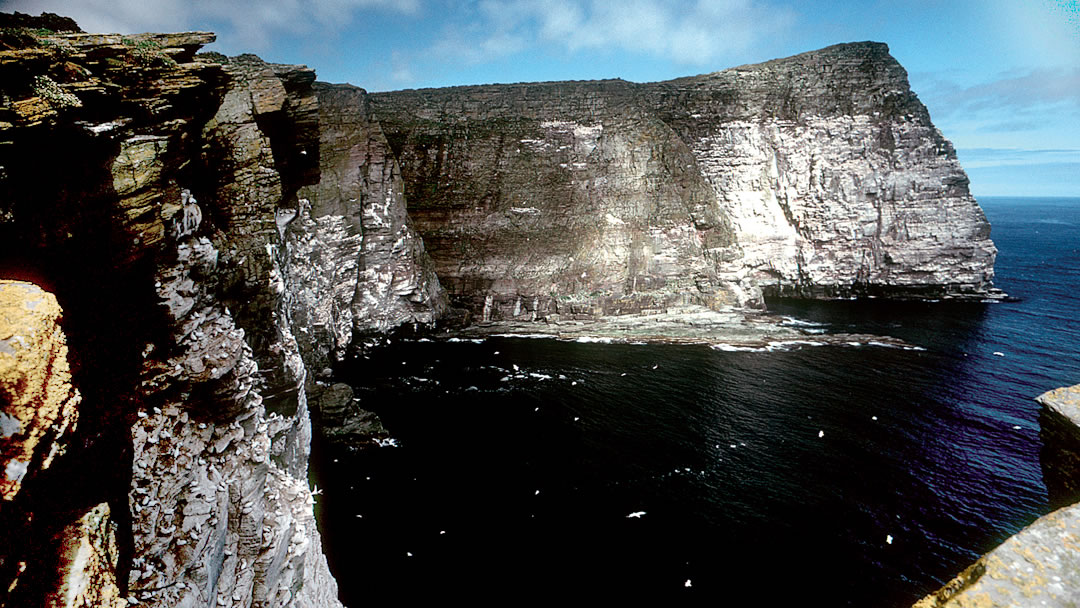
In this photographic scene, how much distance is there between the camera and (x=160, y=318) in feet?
28.9

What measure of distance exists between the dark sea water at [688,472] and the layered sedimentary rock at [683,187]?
1195cm

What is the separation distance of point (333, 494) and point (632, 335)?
29.7 m

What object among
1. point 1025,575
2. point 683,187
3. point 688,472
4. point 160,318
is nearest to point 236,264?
point 160,318

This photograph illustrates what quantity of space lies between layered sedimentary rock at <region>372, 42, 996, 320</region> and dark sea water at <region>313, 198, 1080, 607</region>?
11.9m

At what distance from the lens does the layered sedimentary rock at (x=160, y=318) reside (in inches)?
221

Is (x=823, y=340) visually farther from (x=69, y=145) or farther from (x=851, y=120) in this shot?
(x=69, y=145)

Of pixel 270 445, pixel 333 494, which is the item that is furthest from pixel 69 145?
pixel 333 494

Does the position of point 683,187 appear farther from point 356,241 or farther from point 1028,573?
point 1028,573

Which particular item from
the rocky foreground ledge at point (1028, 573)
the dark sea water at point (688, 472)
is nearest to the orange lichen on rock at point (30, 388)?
the rocky foreground ledge at point (1028, 573)

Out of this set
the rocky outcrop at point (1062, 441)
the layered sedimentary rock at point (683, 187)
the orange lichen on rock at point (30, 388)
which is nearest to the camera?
the orange lichen on rock at point (30, 388)

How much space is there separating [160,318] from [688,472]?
2219 cm

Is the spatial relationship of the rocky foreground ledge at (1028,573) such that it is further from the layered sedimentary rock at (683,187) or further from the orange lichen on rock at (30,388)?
the layered sedimentary rock at (683,187)

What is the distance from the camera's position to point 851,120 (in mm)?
55312

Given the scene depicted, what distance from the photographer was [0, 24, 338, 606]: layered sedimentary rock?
5.62 m
